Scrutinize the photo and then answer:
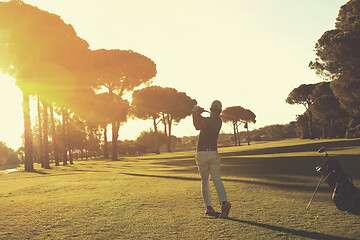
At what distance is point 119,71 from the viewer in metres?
45.5

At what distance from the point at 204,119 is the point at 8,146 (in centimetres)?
10501

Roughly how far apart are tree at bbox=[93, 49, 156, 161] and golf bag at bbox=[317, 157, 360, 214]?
39.9m

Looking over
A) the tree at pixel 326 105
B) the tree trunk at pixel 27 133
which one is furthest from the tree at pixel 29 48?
the tree at pixel 326 105

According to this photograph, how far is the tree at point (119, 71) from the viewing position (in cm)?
4475

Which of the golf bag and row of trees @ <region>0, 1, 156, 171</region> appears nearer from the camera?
the golf bag

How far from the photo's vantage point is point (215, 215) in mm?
6734

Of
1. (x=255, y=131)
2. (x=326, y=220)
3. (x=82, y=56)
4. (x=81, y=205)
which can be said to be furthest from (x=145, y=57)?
(x=255, y=131)

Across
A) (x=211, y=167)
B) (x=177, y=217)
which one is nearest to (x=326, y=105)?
(x=211, y=167)

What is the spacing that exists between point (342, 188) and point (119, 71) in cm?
4143

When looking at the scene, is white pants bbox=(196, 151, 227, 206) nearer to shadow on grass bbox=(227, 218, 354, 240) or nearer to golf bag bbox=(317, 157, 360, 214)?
shadow on grass bbox=(227, 218, 354, 240)

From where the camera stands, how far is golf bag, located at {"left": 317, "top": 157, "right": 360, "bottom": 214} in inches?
246

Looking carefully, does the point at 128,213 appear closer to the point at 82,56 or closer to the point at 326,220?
the point at 326,220

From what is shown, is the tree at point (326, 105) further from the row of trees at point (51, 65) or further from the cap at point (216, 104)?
the cap at point (216, 104)

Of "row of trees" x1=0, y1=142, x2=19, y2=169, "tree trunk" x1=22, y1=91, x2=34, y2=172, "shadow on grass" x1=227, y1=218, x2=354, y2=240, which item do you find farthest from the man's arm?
"row of trees" x1=0, y1=142, x2=19, y2=169
